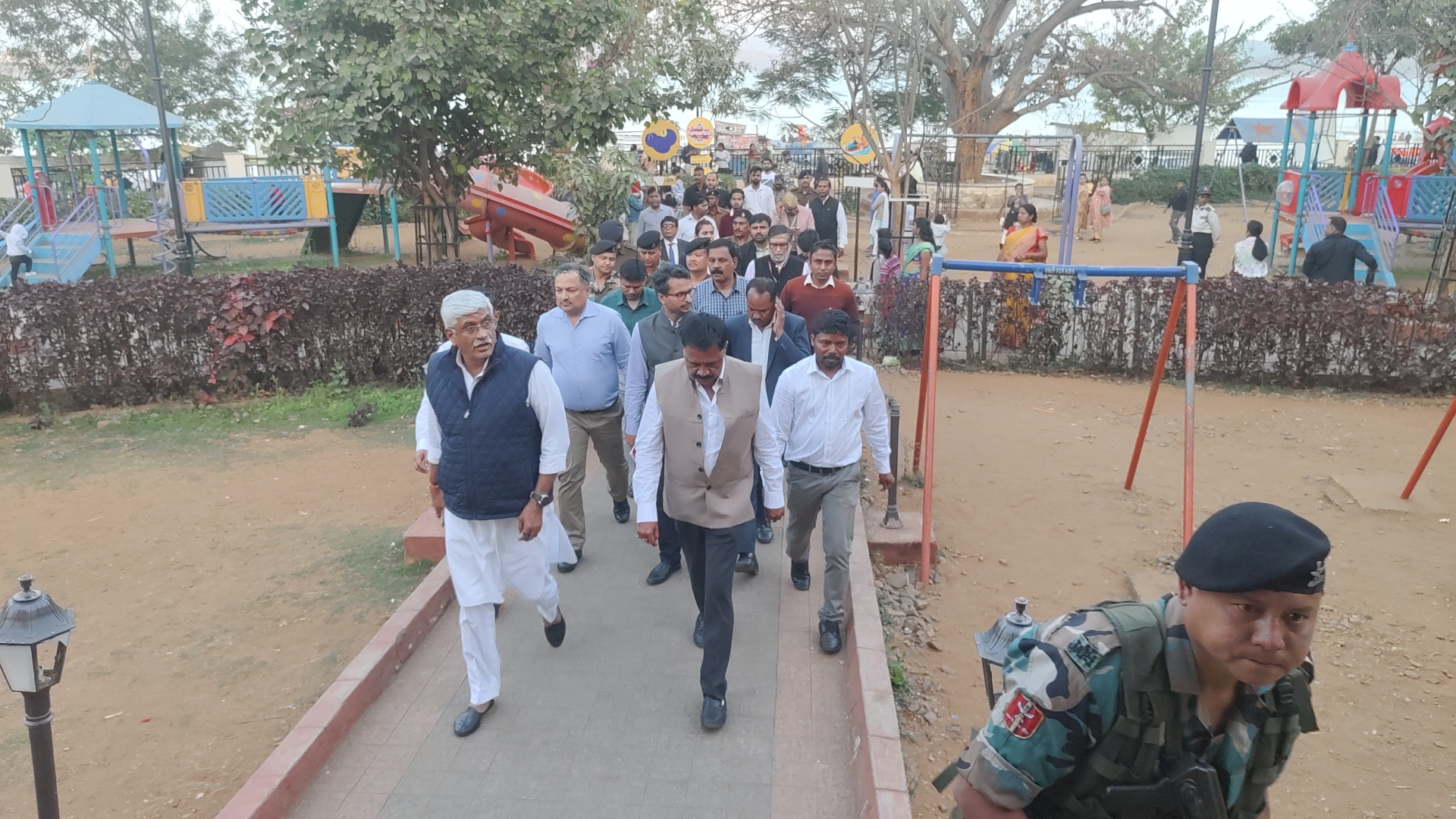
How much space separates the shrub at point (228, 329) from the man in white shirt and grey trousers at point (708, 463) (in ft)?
20.5

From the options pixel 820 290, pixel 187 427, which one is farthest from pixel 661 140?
pixel 820 290

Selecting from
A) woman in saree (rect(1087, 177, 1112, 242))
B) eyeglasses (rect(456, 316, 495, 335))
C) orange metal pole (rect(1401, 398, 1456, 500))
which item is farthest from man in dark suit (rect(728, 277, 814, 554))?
woman in saree (rect(1087, 177, 1112, 242))

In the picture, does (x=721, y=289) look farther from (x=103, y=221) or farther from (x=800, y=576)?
(x=103, y=221)

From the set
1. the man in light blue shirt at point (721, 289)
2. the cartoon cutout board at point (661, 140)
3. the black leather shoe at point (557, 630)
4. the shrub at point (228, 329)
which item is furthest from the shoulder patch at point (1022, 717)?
the cartoon cutout board at point (661, 140)

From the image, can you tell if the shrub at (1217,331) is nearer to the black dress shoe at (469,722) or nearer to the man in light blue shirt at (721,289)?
the man in light blue shirt at (721,289)

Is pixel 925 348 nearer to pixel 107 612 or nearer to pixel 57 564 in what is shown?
pixel 107 612

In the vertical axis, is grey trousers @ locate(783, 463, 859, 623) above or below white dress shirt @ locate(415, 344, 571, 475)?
below

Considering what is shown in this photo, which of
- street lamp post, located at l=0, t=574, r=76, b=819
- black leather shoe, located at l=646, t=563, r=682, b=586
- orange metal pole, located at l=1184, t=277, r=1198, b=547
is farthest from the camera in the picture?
orange metal pole, located at l=1184, t=277, r=1198, b=547

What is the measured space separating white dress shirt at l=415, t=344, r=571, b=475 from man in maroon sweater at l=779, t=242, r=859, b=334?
2905mm

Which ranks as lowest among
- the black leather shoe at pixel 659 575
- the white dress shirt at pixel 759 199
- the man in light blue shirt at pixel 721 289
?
the black leather shoe at pixel 659 575

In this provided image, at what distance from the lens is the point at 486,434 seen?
3982 millimetres

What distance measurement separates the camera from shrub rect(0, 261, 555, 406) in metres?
9.34

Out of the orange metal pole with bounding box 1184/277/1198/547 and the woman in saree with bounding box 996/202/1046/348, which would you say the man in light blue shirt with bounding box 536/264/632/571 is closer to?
the orange metal pole with bounding box 1184/277/1198/547

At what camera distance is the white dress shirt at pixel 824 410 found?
471 centimetres
